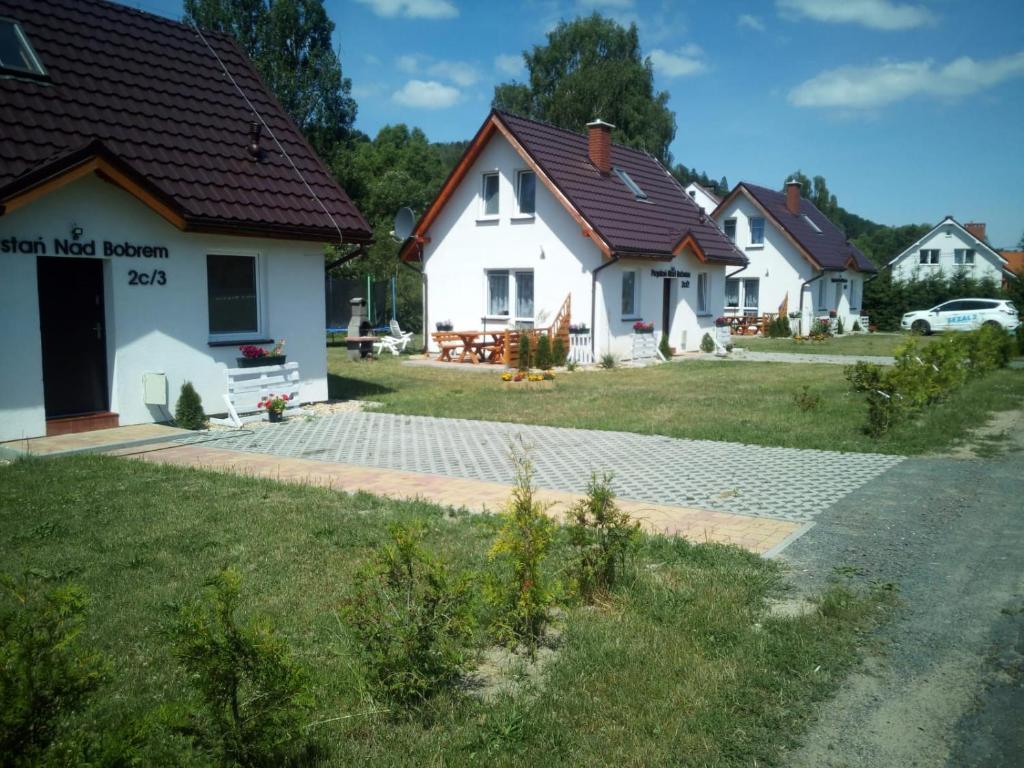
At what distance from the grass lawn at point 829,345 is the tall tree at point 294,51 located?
2483cm

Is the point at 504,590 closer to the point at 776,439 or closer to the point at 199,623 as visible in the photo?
the point at 199,623

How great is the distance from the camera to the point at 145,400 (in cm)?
1166

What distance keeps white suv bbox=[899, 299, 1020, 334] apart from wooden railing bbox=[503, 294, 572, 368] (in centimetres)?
2341

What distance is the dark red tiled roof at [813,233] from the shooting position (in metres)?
40.4

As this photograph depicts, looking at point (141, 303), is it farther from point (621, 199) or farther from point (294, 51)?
point (294, 51)

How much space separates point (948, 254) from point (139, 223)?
59822 millimetres

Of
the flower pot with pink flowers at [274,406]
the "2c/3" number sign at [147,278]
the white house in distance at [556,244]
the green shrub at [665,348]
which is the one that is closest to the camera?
the "2c/3" number sign at [147,278]

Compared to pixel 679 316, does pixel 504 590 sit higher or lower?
lower

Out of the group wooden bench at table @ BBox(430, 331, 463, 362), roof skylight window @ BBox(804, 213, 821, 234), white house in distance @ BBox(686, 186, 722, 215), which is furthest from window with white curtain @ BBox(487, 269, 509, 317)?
white house in distance @ BBox(686, 186, 722, 215)

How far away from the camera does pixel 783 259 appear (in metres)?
41.0

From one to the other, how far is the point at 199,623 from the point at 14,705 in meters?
0.69

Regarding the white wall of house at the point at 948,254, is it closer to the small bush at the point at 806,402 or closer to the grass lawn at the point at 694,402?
the grass lawn at the point at 694,402

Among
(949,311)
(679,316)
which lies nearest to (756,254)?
(949,311)

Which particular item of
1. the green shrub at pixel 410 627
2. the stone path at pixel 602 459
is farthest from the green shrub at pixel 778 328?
the green shrub at pixel 410 627
